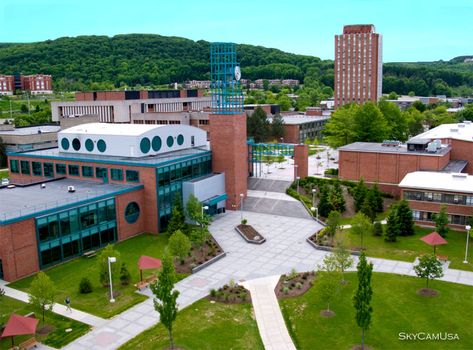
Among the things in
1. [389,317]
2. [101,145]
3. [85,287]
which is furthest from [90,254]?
[389,317]

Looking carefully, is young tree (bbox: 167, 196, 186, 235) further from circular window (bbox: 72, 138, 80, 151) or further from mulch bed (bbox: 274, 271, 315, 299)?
circular window (bbox: 72, 138, 80, 151)

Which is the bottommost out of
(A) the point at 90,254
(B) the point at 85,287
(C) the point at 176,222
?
(A) the point at 90,254

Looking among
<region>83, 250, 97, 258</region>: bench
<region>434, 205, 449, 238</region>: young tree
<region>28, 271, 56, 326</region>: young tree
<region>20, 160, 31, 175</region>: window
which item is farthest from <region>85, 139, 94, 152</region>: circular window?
<region>434, 205, 449, 238</region>: young tree

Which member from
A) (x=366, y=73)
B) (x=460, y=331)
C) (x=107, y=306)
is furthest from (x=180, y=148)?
(x=366, y=73)

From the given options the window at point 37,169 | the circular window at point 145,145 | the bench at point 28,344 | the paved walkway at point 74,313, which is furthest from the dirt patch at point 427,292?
the window at point 37,169

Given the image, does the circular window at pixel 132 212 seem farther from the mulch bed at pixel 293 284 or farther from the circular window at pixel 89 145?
the mulch bed at pixel 293 284

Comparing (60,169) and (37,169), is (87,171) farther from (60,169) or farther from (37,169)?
(37,169)

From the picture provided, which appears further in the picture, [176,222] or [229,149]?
[229,149]

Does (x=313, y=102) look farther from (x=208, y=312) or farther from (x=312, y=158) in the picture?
(x=208, y=312)
